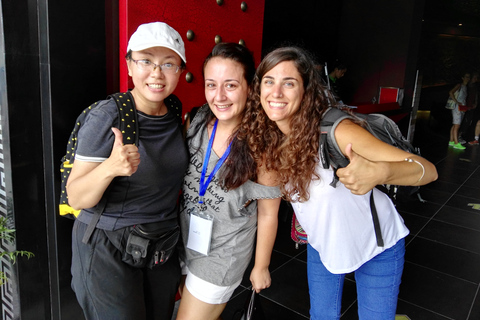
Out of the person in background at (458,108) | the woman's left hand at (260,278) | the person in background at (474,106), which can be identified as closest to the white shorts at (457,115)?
the person in background at (458,108)

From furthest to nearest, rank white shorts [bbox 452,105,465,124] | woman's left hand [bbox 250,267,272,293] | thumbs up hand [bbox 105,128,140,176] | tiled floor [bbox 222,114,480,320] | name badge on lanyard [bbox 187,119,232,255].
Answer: white shorts [bbox 452,105,465,124] → tiled floor [bbox 222,114,480,320] → woman's left hand [bbox 250,267,272,293] → name badge on lanyard [bbox 187,119,232,255] → thumbs up hand [bbox 105,128,140,176]

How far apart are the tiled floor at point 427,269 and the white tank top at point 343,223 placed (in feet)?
1.25

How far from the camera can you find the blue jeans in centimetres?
175

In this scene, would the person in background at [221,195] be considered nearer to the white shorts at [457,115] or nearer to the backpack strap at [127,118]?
the backpack strap at [127,118]

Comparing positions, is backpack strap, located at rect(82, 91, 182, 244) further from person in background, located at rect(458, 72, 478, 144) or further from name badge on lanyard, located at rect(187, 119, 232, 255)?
person in background, located at rect(458, 72, 478, 144)

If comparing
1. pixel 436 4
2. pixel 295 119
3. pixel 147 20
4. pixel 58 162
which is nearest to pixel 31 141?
pixel 58 162

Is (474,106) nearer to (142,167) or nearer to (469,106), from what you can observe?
(469,106)

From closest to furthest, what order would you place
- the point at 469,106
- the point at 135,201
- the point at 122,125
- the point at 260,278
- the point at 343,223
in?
the point at 122,125 → the point at 135,201 → the point at 343,223 → the point at 260,278 → the point at 469,106

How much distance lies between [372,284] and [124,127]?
1304mm

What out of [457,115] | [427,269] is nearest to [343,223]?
[427,269]

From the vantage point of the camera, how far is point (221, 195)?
68.8 inches

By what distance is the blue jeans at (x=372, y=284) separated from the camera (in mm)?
1747

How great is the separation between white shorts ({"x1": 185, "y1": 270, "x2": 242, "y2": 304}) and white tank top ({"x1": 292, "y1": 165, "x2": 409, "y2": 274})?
20.0 inches

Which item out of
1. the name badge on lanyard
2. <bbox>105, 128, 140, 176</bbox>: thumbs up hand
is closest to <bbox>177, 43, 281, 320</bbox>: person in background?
the name badge on lanyard
